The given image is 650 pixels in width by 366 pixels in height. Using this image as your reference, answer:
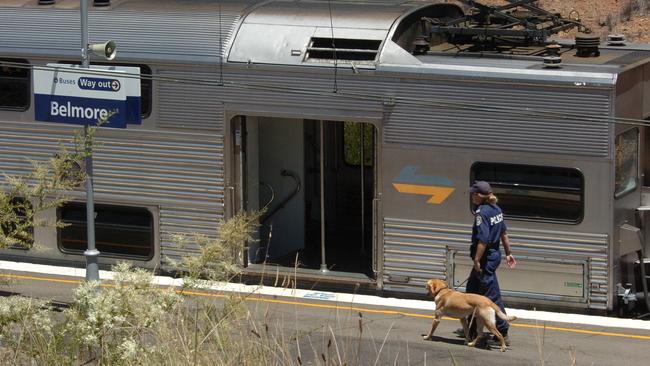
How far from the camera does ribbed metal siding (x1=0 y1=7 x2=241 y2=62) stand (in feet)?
48.9

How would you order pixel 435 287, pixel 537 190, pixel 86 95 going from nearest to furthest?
pixel 435 287
pixel 537 190
pixel 86 95

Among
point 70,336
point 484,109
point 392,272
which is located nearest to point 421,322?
point 392,272

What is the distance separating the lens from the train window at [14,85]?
15.7m

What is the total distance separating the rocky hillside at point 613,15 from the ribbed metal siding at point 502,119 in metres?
12.2

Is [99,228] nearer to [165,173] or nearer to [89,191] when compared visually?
[165,173]

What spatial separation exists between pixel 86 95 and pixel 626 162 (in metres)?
5.93

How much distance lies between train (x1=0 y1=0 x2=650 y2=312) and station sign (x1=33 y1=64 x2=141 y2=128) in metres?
0.79

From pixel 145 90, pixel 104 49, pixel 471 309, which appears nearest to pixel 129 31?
pixel 145 90

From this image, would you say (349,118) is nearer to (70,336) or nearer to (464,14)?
(464,14)

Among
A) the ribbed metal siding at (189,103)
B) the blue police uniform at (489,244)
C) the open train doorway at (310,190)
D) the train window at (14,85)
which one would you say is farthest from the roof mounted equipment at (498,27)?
the train window at (14,85)

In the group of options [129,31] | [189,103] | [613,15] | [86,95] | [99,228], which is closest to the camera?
[86,95]

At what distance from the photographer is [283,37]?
14.6m

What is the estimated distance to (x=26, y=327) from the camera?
794 centimetres

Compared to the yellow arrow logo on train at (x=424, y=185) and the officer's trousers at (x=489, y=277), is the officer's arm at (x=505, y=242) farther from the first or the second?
the yellow arrow logo on train at (x=424, y=185)
